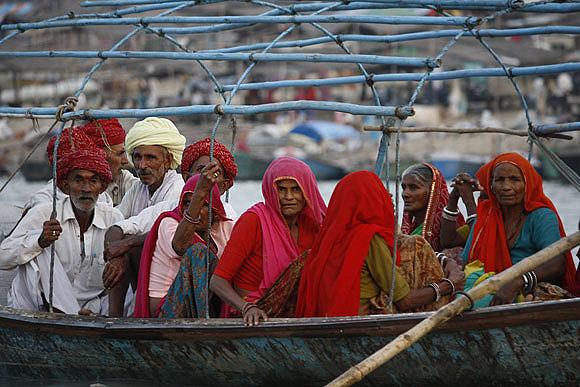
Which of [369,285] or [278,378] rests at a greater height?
[369,285]

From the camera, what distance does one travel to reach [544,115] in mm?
32844

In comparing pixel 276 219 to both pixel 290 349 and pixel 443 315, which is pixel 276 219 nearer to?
pixel 290 349

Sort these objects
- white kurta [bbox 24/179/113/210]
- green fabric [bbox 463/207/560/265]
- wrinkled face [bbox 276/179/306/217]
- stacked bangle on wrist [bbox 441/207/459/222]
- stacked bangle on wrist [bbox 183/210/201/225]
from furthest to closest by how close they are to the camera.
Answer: stacked bangle on wrist [bbox 441/207/459/222] → white kurta [bbox 24/179/113/210] → green fabric [bbox 463/207/560/265] → stacked bangle on wrist [bbox 183/210/201/225] → wrinkled face [bbox 276/179/306/217]

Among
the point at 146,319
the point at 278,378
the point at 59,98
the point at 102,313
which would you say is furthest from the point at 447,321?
the point at 59,98

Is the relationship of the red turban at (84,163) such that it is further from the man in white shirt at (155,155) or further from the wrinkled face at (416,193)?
the wrinkled face at (416,193)

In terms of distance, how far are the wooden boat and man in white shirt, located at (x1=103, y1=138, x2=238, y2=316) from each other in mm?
235

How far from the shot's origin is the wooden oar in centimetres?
501

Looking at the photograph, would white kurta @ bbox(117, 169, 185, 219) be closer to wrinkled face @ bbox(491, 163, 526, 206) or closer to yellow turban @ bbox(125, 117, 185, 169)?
yellow turban @ bbox(125, 117, 185, 169)

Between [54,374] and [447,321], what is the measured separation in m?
2.52

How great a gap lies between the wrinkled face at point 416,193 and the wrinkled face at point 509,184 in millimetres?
616

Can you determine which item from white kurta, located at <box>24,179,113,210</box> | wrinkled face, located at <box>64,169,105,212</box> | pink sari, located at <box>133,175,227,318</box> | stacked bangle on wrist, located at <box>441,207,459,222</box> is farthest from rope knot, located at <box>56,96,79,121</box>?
stacked bangle on wrist, located at <box>441,207,459,222</box>

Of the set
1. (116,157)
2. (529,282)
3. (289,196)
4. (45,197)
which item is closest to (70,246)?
(45,197)

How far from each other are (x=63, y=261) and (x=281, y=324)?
155 centimetres

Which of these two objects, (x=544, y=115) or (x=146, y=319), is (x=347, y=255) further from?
(x=544, y=115)
